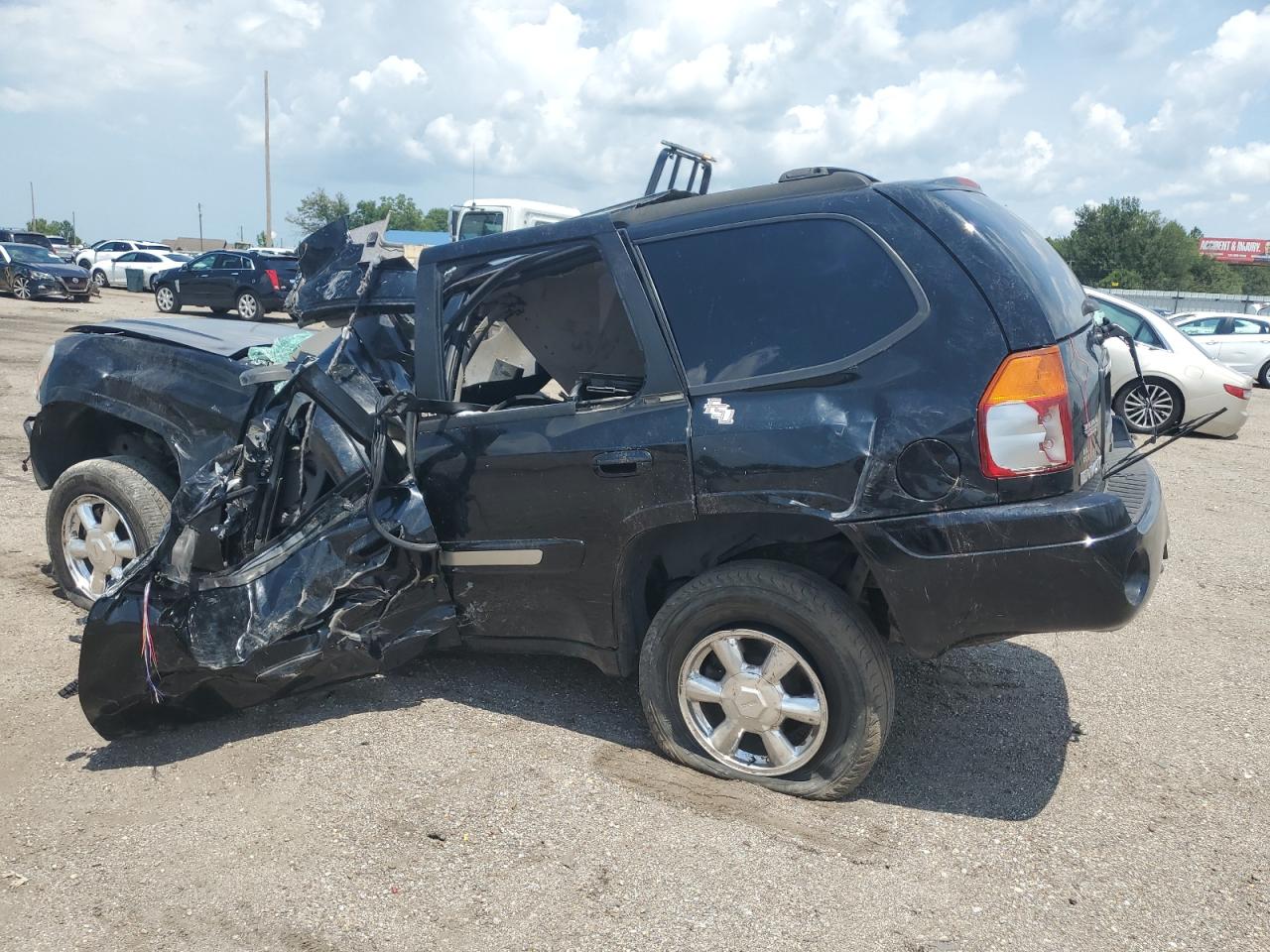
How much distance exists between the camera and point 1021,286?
3191 millimetres

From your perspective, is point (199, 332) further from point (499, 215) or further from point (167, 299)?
point (167, 299)

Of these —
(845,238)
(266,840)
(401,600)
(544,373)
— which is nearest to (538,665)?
(401,600)

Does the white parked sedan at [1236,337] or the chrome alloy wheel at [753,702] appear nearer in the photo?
the chrome alloy wheel at [753,702]

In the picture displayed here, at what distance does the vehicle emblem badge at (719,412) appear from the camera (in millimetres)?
3361

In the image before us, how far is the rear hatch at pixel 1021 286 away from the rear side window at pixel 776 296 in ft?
0.68

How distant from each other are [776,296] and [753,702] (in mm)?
1345

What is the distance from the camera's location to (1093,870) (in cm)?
312

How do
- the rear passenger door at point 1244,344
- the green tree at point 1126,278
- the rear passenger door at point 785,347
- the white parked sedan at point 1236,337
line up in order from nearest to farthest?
1. the rear passenger door at point 785,347
2. the white parked sedan at point 1236,337
3. the rear passenger door at point 1244,344
4. the green tree at point 1126,278

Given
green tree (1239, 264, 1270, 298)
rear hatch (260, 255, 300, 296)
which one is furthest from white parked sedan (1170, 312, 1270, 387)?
green tree (1239, 264, 1270, 298)

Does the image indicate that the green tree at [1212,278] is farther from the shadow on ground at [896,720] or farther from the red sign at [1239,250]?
the shadow on ground at [896,720]

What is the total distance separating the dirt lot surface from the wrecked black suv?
0.28 m

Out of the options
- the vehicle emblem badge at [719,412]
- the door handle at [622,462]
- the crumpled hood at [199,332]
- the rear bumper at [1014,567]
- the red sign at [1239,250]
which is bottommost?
the rear bumper at [1014,567]

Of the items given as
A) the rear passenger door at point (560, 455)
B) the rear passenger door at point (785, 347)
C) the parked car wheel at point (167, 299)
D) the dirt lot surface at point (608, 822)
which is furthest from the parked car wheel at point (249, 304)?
the rear passenger door at point (785, 347)

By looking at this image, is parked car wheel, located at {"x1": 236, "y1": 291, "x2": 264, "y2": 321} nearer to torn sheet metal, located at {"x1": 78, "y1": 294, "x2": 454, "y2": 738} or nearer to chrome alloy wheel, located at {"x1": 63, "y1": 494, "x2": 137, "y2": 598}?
chrome alloy wheel, located at {"x1": 63, "y1": 494, "x2": 137, "y2": 598}
